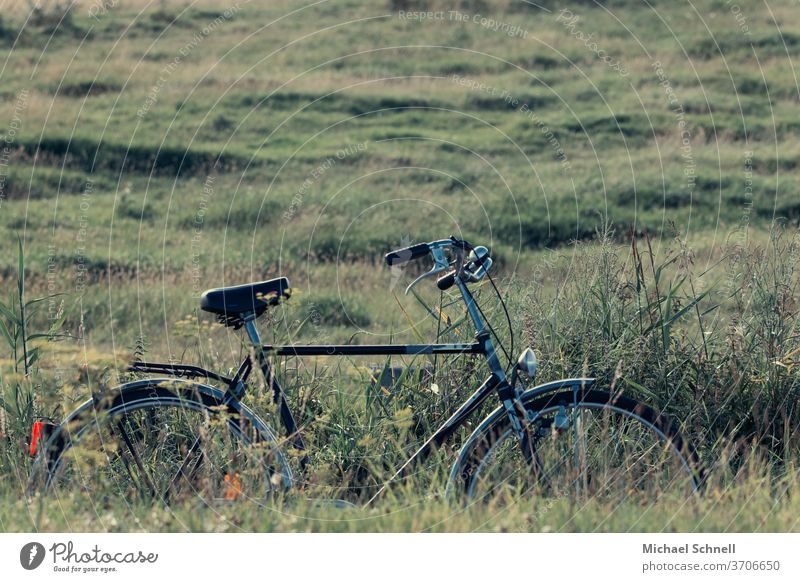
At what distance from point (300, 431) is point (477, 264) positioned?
101cm

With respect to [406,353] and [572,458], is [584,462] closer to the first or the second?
[572,458]

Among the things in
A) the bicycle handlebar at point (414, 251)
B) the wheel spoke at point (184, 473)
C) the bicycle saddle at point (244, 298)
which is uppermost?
the bicycle handlebar at point (414, 251)

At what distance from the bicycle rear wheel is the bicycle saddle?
0.34 metres

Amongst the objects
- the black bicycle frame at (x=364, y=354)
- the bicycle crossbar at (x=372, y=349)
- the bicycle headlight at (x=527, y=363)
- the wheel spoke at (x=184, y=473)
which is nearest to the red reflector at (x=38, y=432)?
the black bicycle frame at (x=364, y=354)

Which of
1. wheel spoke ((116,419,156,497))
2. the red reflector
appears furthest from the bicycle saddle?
the red reflector

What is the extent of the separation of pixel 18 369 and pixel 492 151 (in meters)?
14.7

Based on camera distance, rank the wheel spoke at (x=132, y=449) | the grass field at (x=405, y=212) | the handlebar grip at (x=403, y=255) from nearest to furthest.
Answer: the handlebar grip at (x=403, y=255) → the wheel spoke at (x=132, y=449) → the grass field at (x=405, y=212)

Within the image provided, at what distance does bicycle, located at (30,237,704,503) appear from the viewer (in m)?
4.23

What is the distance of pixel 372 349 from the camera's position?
165 inches

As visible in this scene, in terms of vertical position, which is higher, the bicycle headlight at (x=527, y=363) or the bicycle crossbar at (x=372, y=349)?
the bicycle crossbar at (x=372, y=349)

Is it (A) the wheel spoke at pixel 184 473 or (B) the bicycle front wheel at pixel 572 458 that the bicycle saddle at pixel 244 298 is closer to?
(A) the wheel spoke at pixel 184 473


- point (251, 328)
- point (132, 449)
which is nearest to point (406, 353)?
point (251, 328)

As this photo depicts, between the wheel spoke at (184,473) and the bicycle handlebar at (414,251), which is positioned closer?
the bicycle handlebar at (414,251)

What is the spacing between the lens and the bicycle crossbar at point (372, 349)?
4.19 meters
